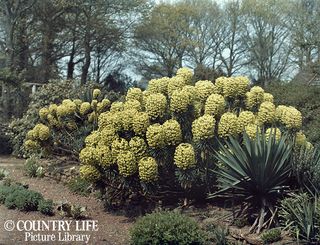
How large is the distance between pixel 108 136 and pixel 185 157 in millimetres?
1602

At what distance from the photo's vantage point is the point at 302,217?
22.8ft

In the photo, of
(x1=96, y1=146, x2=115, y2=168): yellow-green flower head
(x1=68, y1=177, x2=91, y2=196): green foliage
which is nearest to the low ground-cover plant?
(x1=96, y1=146, x2=115, y2=168): yellow-green flower head

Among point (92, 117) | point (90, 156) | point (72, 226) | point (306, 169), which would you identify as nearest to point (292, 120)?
point (306, 169)

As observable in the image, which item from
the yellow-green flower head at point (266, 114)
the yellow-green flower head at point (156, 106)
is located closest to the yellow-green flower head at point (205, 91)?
the yellow-green flower head at point (156, 106)

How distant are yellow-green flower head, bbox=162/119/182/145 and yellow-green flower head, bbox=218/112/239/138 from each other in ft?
2.36

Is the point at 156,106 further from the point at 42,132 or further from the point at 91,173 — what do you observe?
the point at 42,132

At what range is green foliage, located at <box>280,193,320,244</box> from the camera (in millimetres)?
6840

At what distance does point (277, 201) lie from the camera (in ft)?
25.6

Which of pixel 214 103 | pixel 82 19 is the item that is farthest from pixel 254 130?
pixel 82 19

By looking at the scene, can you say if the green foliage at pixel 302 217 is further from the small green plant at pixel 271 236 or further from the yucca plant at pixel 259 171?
the yucca plant at pixel 259 171

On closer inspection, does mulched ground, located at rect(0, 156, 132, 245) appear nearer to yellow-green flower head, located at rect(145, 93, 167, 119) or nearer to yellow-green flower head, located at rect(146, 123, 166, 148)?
yellow-green flower head, located at rect(146, 123, 166, 148)

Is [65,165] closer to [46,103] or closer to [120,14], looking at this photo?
[46,103]

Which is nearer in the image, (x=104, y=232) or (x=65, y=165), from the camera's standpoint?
(x=104, y=232)

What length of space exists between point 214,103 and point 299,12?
102 ft
